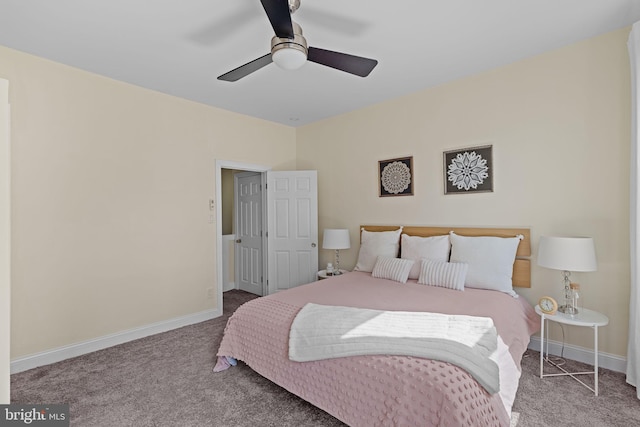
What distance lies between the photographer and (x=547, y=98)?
2713 millimetres

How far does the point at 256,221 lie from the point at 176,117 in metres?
1.92

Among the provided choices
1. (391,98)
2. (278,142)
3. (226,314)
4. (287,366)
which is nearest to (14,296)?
(226,314)

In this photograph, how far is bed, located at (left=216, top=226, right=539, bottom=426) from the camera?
1.42 meters

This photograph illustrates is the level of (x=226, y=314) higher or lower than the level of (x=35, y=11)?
lower

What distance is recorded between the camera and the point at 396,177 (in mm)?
3744

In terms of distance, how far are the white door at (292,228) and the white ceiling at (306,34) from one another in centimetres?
151

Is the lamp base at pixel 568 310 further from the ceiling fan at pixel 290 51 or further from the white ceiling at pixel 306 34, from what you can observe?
the ceiling fan at pixel 290 51

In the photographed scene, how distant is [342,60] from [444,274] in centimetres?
202

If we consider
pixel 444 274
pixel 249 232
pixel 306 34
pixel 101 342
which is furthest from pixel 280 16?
pixel 249 232

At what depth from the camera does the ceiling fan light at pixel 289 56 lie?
1.77 meters

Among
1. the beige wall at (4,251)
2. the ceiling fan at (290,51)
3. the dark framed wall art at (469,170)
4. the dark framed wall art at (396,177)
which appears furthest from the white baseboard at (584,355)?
the beige wall at (4,251)

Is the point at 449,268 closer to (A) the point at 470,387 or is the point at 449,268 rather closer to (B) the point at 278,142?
(A) the point at 470,387

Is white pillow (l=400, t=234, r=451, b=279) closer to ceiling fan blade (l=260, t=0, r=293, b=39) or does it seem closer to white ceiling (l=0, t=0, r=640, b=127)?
white ceiling (l=0, t=0, r=640, b=127)

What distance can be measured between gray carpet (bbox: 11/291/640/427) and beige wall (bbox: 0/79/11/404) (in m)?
1.19
